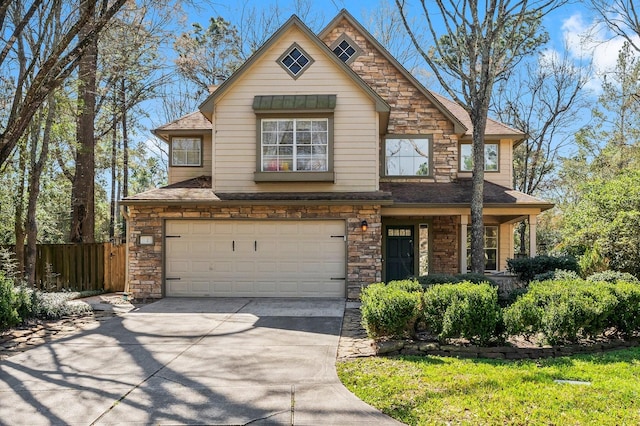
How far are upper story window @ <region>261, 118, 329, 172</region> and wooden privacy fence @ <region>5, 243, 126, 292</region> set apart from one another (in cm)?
638

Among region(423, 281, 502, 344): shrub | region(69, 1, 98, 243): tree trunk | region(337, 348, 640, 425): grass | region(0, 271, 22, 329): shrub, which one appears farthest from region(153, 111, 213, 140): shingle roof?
region(337, 348, 640, 425): grass

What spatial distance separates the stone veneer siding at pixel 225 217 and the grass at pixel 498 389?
Answer: 560cm

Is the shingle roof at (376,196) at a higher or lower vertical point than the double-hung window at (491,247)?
higher

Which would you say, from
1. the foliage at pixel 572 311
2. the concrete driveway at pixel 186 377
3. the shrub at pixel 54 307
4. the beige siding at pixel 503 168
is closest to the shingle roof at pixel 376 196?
the beige siding at pixel 503 168

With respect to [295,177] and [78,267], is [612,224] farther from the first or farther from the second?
[78,267]

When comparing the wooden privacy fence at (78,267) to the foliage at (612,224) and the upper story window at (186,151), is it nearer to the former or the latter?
the upper story window at (186,151)

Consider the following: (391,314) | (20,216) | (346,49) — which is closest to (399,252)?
(346,49)

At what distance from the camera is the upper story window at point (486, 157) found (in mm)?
15102

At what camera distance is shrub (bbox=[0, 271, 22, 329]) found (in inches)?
301

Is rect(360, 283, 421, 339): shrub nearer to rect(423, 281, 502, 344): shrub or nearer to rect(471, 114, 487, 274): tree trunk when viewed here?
rect(423, 281, 502, 344): shrub

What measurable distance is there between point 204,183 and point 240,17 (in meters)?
13.0

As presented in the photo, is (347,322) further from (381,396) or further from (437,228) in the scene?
(437,228)

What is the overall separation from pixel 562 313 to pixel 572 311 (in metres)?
0.18

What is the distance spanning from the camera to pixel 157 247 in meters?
12.2
